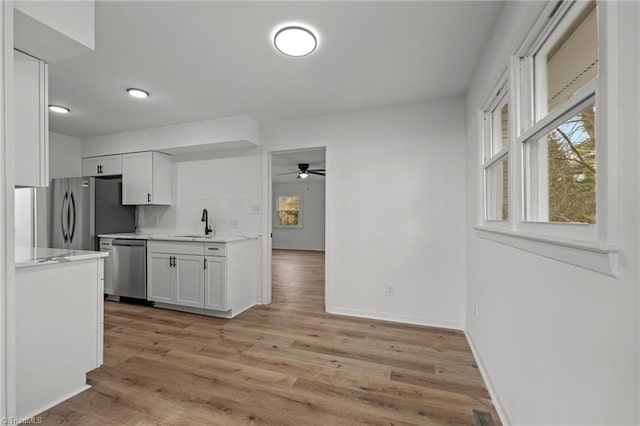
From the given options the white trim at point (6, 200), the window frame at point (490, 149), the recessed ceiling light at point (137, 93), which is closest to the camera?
the white trim at point (6, 200)

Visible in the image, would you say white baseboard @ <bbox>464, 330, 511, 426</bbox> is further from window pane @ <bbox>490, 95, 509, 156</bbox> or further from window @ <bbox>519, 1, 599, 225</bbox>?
window pane @ <bbox>490, 95, 509, 156</bbox>

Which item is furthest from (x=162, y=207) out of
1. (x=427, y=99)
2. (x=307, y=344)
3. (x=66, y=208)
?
(x=427, y=99)

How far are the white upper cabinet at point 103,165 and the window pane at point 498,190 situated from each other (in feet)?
15.8

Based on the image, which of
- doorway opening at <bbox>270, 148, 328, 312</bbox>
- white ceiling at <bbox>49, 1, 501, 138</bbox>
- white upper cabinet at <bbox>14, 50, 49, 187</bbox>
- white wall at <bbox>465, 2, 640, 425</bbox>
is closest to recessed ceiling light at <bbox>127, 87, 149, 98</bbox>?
white ceiling at <bbox>49, 1, 501, 138</bbox>

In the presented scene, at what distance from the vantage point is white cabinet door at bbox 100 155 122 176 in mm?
4285

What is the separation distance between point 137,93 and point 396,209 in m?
2.96

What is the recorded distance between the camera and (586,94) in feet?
3.00

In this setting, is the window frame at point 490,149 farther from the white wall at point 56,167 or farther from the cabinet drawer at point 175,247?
the white wall at point 56,167

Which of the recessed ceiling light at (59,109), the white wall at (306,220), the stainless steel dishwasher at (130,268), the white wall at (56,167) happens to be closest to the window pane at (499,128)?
the stainless steel dishwasher at (130,268)

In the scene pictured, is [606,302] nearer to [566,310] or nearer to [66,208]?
[566,310]

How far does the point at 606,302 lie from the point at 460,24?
183cm

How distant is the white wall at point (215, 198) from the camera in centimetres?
386

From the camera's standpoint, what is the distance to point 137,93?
2.85m

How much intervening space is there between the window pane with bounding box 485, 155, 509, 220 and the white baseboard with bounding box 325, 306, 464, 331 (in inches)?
53.1
